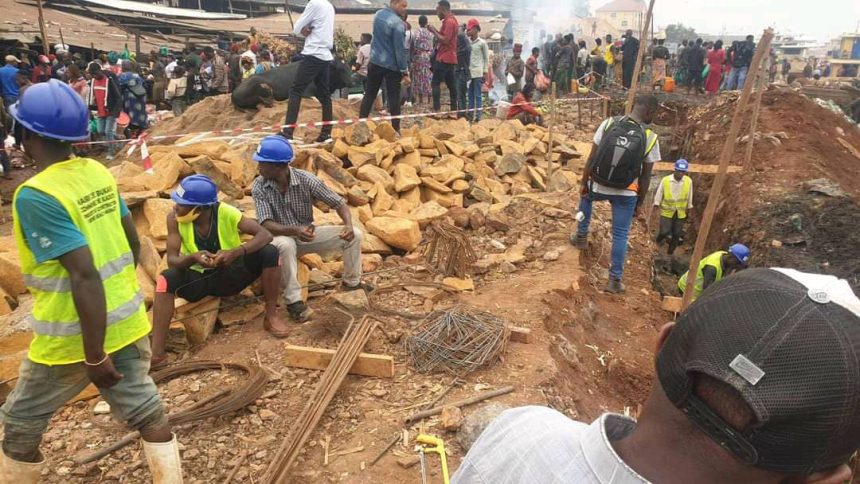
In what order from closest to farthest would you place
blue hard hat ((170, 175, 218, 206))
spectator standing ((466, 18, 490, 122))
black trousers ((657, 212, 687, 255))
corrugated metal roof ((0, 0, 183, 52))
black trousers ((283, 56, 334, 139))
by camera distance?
1. blue hard hat ((170, 175, 218, 206))
2. black trousers ((283, 56, 334, 139))
3. black trousers ((657, 212, 687, 255))
4. spectator standing ((466, 18, 490, 122))
5. corrugated metal roof ((0, 0, 183, 52))

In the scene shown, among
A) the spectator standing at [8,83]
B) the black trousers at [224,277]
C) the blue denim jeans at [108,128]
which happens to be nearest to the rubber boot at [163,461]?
the black trousers at [224,277]

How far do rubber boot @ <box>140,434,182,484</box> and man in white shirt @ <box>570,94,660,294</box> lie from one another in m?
4.12

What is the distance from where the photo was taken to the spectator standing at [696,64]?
62.2 ft

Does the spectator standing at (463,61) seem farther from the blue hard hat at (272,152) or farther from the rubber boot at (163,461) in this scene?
the rubber boot at (163,461)

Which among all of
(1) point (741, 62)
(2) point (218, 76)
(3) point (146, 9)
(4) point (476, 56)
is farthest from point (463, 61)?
(3) point (146, 9)

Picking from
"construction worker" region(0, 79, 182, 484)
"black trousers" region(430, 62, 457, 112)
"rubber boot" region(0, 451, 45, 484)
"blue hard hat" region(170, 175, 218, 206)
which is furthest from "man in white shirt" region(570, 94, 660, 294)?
"black trousers" region(430, 62, 457, 112)

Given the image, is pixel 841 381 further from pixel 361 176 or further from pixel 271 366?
pixel 361 176

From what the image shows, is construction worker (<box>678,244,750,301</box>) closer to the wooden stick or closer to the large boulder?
the large boulder

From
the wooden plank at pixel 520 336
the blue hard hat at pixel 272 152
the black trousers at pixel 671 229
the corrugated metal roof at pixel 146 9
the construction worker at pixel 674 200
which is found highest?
the corrugated metal roof at pixel 146 9

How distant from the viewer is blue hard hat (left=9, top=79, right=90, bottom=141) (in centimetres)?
220

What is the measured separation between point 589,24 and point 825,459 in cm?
5432

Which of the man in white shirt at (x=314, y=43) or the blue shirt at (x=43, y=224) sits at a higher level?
the man in white shirt at (x=314, y=43)

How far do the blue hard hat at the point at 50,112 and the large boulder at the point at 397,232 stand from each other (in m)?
3.86

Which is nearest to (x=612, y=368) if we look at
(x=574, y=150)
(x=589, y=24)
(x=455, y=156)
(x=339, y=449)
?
(x=339, y=449)
